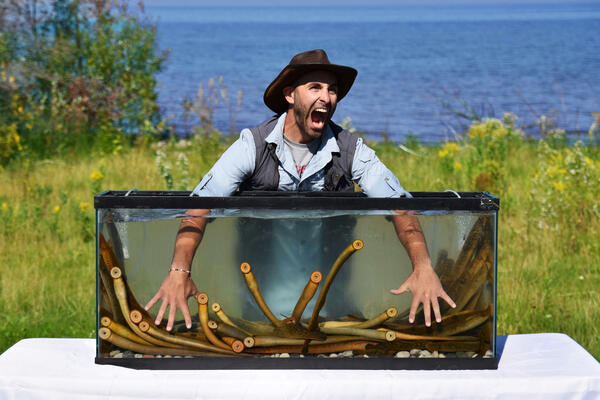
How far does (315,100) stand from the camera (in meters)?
3.16

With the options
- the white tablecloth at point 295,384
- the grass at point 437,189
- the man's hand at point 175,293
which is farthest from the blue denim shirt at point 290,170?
the grass at point 437,189

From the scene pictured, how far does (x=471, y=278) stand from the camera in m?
2.93

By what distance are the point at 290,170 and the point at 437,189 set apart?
311cm

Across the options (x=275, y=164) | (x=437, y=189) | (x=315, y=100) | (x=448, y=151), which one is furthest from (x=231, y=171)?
(x=448, y=151)

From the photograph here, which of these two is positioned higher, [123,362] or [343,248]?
[343,248]

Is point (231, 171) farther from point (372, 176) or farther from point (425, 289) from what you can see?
point (425, 289)

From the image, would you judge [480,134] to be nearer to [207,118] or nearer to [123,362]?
[207,118]

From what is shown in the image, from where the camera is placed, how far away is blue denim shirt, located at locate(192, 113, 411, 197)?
10.5 feet

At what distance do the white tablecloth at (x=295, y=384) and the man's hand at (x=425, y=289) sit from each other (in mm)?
236

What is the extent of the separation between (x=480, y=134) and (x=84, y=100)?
419 cm

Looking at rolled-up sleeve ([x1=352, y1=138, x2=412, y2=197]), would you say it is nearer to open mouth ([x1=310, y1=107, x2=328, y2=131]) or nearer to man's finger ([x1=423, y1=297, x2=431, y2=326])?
open mouth ([x1=310, y1=107, x2=328, y2=131])

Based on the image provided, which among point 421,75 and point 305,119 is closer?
point 305,119

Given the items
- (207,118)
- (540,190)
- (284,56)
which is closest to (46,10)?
(207,118)

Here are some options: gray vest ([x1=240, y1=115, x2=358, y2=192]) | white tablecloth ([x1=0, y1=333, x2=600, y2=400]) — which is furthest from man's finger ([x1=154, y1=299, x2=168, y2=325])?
gray vest ([x1=240, y1=115, x2=358, y2=192])
